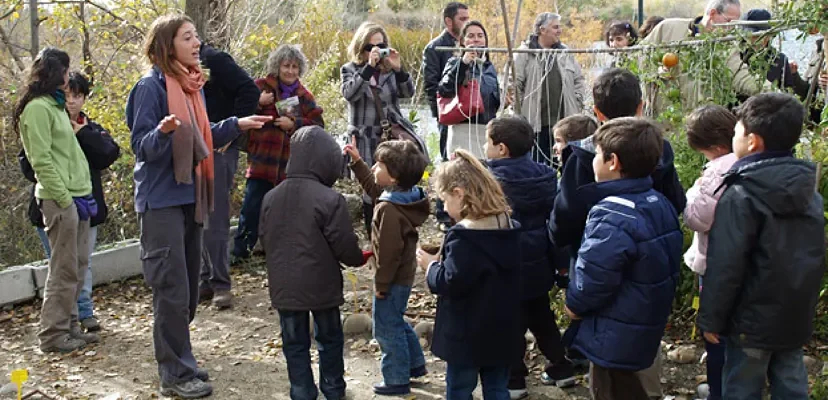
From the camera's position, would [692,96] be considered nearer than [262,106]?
Yes

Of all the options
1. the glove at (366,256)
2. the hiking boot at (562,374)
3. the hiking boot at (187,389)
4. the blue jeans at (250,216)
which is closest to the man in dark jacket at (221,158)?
the blue jeans at (250,216)

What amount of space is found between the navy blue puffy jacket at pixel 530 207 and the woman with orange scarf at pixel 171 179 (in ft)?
4.45

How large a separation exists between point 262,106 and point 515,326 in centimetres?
329

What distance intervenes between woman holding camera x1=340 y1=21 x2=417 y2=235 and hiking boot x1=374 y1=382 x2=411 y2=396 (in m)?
2.67

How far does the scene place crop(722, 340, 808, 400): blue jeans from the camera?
12.0 feet

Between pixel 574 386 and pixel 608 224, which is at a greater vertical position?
pixel 608 224

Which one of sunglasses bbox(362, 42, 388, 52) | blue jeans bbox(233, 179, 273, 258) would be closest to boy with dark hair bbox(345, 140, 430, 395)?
blue jeans bbox(233, 179, 273, 258)

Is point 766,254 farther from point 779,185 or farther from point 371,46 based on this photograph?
point 371,46

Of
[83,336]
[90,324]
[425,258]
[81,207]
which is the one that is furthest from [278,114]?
[425,258]

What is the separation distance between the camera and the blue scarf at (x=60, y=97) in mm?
5203

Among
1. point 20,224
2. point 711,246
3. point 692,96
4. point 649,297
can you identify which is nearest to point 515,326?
point 649,297

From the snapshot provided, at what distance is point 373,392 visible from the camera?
4.71 metres

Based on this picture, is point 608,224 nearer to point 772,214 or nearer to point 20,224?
point 772,214

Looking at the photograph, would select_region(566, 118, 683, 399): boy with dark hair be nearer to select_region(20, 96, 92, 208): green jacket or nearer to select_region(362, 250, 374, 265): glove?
select_region(362, 250, 374, 265): glove
